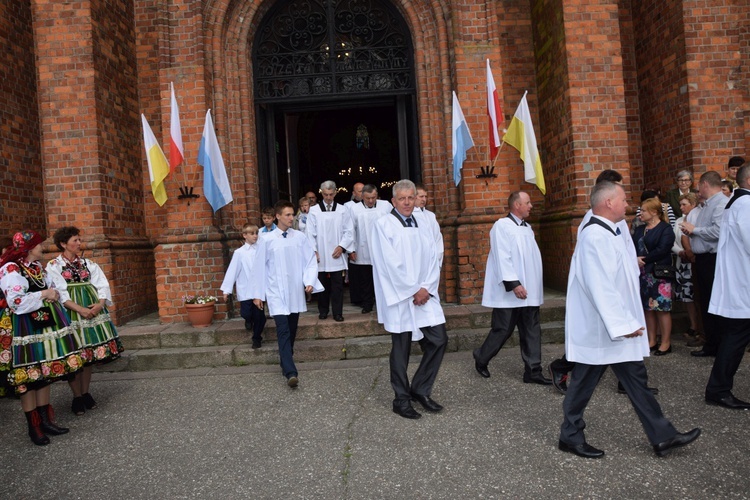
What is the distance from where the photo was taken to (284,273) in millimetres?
6414

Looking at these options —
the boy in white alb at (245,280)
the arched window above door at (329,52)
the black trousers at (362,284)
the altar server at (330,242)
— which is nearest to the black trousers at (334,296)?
the altar server at (330,242)

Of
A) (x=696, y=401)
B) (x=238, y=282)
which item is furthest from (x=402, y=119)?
(x=696, y=401)

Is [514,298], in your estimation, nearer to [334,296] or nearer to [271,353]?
[334,296]

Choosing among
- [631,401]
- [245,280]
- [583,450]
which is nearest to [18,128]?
[245,280]

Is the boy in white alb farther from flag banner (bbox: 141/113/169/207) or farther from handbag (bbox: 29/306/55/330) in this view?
handbag (bbox: 29/306/55/330)

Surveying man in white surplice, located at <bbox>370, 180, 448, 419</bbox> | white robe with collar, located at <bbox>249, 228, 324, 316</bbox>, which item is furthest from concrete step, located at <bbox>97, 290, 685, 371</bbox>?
man in white surplice, located at <bbox>370, 180, 448, 419</bbox>

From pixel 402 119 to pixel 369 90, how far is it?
726 mm

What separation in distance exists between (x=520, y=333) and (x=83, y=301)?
4365 millimetres

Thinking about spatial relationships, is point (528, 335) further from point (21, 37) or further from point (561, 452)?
point (21, 37)

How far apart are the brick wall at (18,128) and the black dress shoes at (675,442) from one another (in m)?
9.51

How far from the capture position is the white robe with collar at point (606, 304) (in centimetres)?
377

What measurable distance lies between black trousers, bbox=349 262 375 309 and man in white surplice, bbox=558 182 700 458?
433cm

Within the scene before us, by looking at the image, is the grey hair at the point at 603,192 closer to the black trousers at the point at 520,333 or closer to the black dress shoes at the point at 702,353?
the black trousers at the point at 520,333

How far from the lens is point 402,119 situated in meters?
9.53
